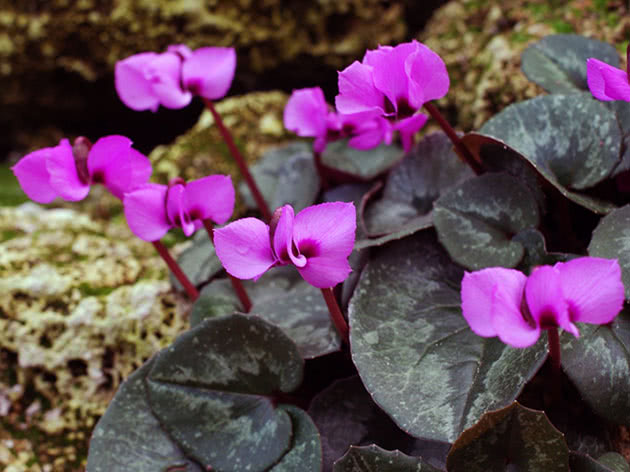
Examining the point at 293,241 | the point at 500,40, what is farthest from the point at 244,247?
the point at 500,40

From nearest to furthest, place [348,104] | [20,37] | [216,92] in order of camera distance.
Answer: [348,104]
[216,92]
[20,37]

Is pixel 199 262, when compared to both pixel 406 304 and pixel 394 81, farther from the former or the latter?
pixel 394 81

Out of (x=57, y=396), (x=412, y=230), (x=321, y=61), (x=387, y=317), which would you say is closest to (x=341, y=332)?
(x=387, y=317)

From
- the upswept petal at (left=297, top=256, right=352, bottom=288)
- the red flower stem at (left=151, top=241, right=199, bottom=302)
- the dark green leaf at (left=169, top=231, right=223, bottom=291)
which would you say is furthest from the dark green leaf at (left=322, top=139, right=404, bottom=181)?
the upswept petal at (left=297, top=256, right=352, bottom=288)

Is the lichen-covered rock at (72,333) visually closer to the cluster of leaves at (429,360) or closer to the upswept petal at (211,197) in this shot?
the cluster of leaves at (429,360)

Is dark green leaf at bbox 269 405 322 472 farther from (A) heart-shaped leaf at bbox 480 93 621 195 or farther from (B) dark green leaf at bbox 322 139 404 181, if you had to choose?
(B) dark green leaf at bbox 322 139 404 181

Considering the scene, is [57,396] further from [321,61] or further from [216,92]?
[321,61]
